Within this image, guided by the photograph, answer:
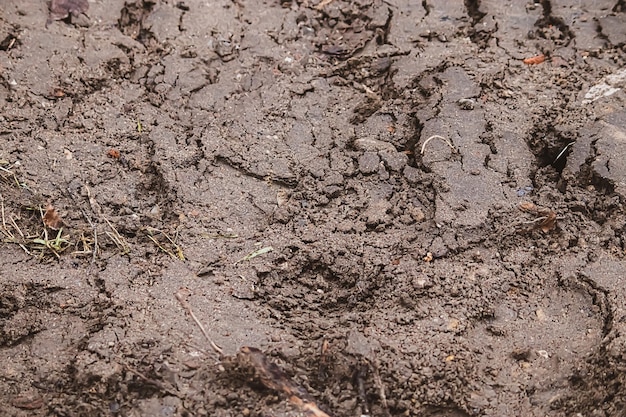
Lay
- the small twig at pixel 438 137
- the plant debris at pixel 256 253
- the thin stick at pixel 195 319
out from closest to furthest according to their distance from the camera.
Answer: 1. the thin stick at pixel 195 319
2. the plant debris at pixel 256 253
3. the small twig at pixel 438 137

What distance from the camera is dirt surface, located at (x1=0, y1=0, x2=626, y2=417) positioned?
2438mm

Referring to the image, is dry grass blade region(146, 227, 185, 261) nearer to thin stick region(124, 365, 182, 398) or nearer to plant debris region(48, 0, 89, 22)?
thin stick region(124, 365, 182, 398)

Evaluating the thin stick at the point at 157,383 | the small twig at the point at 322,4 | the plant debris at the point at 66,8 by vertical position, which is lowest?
the thin stick at the point at 157,383

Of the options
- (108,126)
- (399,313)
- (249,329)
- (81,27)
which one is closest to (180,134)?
(108,126)

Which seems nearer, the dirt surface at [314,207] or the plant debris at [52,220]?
the dirt surface at [314,207]

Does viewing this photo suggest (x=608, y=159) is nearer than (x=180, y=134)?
Yes

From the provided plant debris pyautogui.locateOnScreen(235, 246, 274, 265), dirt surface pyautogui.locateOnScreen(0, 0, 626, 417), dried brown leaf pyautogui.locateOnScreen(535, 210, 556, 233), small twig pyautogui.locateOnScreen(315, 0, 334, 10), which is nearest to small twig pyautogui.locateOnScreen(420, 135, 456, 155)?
dirt surface pyautogui.locateOnScreen(0, 0, 626, 417)

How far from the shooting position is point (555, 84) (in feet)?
10.8

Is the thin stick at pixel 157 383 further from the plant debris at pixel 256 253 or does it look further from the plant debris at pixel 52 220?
the plant debris at pixel 52 220

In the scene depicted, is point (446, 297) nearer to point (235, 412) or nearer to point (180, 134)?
point (235, 412)

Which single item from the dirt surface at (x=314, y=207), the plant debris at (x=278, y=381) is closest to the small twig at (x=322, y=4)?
the dirt surface at (x=314, y=207)

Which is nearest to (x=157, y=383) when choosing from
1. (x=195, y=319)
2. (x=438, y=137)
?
(x=195, y=319)

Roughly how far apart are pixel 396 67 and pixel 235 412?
5.91 feet

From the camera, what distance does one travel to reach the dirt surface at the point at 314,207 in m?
2.44
